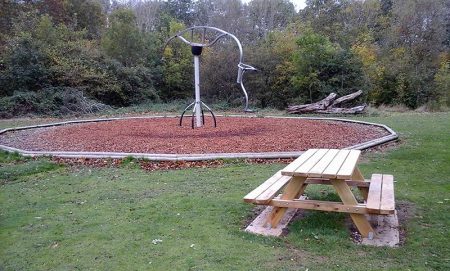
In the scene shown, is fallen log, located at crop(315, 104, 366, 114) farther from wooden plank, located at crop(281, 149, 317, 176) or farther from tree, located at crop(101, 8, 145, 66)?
wooden plank, located at crop(281, 149, 317, 176)

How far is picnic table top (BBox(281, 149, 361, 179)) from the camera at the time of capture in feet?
11.0

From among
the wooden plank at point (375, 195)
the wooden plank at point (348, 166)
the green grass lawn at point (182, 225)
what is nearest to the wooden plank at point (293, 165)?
the wooden plank at point (348, 166)

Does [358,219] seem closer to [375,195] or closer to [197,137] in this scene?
[375,195]

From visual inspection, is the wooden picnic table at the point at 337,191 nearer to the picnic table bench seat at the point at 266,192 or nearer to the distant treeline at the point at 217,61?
the picnic table bench seat at the point at 266,192

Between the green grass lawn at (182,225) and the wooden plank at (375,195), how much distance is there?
0.32m

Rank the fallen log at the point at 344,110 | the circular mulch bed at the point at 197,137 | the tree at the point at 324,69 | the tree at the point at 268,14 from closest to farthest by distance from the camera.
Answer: the circular mulch bed at the point at 197,137 → the fallen log at the point at 344,110 → the tree at the point at 324,69 → the tree at the point at 268,14

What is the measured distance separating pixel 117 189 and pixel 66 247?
1.90 m

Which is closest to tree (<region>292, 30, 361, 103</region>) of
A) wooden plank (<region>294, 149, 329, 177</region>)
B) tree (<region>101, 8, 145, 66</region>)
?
tree (<region>101, 8, 145, 66</region>)

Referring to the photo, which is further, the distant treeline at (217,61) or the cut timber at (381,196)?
the distant treeline at (217,61)

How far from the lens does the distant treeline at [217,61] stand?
17406 mm

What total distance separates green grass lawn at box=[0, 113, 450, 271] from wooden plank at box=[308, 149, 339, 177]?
55 centimetres

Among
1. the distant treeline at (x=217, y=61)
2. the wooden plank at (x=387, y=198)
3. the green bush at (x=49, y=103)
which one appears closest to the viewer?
the wooden plank at (x=387, y=198)

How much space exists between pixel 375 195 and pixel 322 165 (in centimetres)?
53

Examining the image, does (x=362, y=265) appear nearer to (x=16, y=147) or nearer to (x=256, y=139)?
(x=256, y=139)
